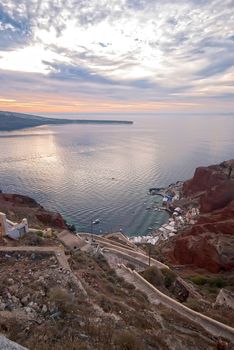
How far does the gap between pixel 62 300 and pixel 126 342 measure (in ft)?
8.29

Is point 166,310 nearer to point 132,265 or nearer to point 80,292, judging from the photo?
point 80,292

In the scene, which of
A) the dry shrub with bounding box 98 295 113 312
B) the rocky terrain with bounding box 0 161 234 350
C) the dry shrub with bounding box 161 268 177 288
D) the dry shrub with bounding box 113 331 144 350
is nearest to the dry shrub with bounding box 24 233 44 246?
the rocky terrain with bounding box 0 161 234 350

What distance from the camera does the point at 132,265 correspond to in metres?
22.4

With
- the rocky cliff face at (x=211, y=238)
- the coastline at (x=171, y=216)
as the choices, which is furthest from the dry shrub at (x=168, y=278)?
the coastline at (x=171, y=216)

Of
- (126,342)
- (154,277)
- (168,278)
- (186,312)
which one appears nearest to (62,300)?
(126,342)

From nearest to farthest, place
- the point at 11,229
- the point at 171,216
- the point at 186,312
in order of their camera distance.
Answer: the point at 186,312, the point at 11,229, the point at 171,216

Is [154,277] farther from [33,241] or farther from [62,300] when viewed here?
[62,300]

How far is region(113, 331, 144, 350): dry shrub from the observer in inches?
340

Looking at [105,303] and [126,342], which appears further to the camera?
[105,303]

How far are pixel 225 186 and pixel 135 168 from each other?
40718mm

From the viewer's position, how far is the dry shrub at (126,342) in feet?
28.4

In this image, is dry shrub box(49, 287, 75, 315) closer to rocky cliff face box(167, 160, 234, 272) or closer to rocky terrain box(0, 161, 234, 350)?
rocky terrain box(0, 161, 234, 350)

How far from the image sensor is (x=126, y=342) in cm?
871

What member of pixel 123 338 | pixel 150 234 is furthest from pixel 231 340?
pixel 150 234
